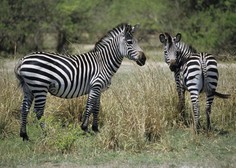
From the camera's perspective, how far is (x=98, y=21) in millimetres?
34406

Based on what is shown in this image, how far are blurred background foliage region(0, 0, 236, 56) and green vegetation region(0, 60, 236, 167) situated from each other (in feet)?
47.3

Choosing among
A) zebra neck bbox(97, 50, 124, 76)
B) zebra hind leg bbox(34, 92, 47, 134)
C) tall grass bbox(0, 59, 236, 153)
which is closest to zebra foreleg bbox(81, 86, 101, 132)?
tall grass bbox(0, 59, 236, 153)

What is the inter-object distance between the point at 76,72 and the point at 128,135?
1962 mm

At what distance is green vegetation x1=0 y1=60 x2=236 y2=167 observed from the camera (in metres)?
7.18

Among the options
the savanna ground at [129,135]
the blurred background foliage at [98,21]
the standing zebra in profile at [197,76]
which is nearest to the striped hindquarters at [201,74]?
the standing zebra in profile at [197,76]

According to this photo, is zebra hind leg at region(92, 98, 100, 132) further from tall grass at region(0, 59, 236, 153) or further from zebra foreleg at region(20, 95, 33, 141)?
zebra foreleg at region(20, 95, 33, 141)

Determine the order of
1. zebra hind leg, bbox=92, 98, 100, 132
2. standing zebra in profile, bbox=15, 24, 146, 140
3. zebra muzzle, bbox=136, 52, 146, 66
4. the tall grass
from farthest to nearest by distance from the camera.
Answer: zebra muzzle, bbox=136, 52, 146, 66 → zebra hind leg, bbox=92, 98, 100, 132 → standing zebra in profile, bbox=15, 24, 146, 140 → the tall grass

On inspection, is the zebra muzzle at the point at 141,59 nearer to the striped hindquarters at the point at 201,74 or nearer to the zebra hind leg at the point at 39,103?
the striped hindquarters at the point at 201,74

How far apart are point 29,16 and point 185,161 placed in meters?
24.0

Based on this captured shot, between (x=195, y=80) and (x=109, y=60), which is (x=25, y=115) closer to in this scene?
(x=109, y=60)

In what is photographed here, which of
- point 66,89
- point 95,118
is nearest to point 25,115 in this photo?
point 66,89

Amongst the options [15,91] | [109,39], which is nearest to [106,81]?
[109,39]

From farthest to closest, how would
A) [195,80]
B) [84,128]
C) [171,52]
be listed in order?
[171,52], [84,128], [195,80]

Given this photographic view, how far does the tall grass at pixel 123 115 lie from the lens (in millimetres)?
7734
